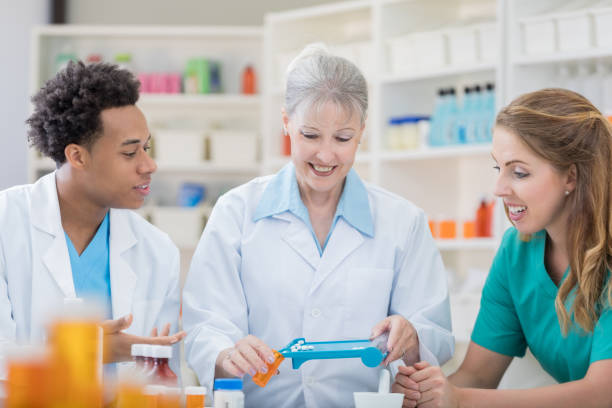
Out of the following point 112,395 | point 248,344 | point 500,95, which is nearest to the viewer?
point 112,395

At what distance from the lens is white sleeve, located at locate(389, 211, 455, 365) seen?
1741 millimetres

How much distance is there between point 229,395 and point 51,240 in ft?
2.78

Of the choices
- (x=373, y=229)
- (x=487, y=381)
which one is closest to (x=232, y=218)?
(x=373, y=229)

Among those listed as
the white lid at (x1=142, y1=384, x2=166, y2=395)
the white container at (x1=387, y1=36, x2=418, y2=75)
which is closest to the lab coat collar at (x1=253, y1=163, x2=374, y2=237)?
the white lid at (x1=142, y1=384, x2=166, y2=395)

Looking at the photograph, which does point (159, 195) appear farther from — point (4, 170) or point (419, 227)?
point (419, 227)

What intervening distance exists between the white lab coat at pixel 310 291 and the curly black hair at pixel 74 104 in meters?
0.40

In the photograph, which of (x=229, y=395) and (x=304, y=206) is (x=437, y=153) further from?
(x=229, y=395)

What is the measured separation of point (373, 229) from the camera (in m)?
1.84

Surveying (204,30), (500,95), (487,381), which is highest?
(204,30)

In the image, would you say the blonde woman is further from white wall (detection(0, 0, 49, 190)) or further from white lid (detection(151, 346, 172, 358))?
white wall (detection(0, 0, 49, 190))

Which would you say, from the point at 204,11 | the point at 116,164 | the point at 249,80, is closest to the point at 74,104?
the point at 116,164

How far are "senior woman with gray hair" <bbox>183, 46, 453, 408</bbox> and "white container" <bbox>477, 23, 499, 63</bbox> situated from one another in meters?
1.81

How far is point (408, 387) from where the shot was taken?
1570 millimetres

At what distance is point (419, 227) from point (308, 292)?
33 centimetres
